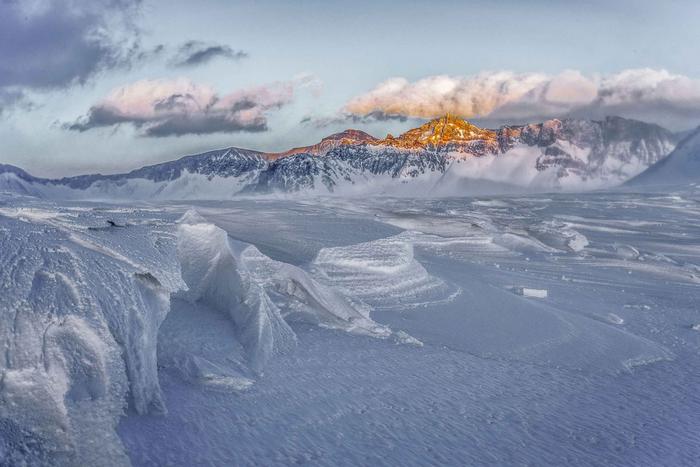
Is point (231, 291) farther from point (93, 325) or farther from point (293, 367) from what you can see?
point (93, 325)

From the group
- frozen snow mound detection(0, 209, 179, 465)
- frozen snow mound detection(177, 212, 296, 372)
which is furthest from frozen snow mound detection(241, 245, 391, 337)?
frozen snow mound detection(0, 209, 179, 465)

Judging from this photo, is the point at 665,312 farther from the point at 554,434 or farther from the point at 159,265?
the point at 159,265

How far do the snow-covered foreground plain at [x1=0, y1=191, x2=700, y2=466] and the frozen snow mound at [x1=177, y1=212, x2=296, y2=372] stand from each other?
0.03 metres

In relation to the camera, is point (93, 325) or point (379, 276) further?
point (379, 276)

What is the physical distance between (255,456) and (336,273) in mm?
8520

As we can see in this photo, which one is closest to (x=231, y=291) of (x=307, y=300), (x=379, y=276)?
(x=307, y=300)

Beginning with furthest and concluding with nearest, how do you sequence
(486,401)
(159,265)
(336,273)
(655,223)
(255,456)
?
(655,223) → (336,273) → (159,265) → (486,401) → (255,456)

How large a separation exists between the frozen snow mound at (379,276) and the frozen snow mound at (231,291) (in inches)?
120

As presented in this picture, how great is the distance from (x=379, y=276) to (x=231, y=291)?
5.44 metres

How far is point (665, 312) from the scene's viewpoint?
14672 mm

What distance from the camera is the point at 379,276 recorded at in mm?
14086

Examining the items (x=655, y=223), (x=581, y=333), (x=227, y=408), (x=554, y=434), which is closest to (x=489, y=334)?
(x=581, y=333)

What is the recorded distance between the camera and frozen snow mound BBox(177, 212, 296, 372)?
27.6 feet

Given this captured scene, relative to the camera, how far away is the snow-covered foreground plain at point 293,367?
17.5 ft
